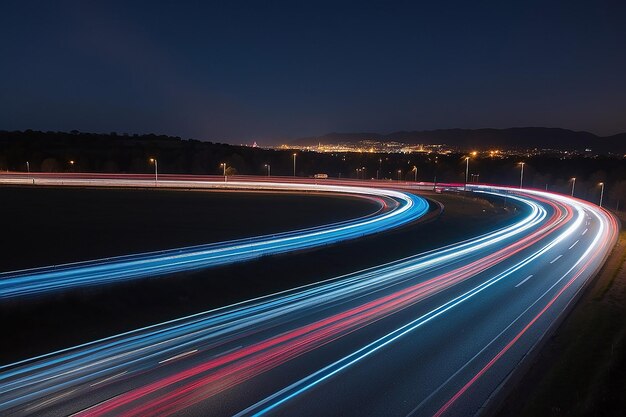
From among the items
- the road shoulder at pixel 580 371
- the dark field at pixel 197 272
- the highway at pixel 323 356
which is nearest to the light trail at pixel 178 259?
the dark field at pixel 197 272

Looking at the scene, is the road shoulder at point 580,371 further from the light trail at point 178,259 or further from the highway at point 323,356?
the light trail at point 178,259

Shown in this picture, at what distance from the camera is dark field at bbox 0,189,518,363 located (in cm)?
1277

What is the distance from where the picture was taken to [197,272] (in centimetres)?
1789

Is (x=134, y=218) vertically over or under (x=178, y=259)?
under

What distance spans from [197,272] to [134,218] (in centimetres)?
1664

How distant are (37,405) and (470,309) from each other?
11.2 metres

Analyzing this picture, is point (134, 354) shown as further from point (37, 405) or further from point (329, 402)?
point (329, 402)

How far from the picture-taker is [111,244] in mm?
23047

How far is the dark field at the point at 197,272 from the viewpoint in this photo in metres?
12.8

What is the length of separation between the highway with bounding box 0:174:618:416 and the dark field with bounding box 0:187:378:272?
10.1m

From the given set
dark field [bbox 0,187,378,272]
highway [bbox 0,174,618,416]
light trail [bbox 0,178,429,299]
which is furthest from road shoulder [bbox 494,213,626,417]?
dark field [bbox 0,187,378,272]

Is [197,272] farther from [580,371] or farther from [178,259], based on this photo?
[580,371]

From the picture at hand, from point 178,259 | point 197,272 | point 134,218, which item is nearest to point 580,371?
point 197,272

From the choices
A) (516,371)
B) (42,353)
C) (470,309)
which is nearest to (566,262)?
(470,309)
